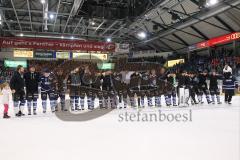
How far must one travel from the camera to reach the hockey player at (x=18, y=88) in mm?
7672

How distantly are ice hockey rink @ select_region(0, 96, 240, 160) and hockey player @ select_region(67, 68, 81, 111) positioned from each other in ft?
7.71

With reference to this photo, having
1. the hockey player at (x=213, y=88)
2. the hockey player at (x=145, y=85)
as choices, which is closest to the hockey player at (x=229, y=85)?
the hockey player at (x=213, y=88)

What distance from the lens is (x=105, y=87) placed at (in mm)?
9461

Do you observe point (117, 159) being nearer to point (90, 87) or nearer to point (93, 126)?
point (93, 126)

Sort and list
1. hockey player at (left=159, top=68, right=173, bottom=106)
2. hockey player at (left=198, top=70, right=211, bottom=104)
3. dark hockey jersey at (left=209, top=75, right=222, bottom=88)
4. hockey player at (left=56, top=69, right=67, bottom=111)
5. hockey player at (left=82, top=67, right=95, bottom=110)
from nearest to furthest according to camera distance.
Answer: hockey player at (left=56, top=69, right=67, bottom=111), hockey player at (left=82, top=67, right=95, bottom=110), hockey player at (left=159, top=68, right=173, bottom=106), hockey player at (left=198, top=70, right=211, bottom=104), dark hockey jersey at (left=209, top=75, right=222, bottom=88)

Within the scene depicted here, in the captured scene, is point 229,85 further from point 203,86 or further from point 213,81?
point 203,86

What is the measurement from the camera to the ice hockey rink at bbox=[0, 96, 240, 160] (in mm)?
Answer: 3691

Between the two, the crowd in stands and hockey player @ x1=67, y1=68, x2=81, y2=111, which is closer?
hockey player @ x1=67, y1=68, x2=81, y2=111

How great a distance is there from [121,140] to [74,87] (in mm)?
4662

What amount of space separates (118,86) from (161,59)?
19.3m

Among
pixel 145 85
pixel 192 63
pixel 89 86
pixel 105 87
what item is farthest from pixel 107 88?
pixel 192 63

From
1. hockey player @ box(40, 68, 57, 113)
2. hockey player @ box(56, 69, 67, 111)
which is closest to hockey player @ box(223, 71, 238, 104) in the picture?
hockey player @ box(56, 69, 67, 111)

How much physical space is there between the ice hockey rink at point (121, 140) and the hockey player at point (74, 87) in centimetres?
235

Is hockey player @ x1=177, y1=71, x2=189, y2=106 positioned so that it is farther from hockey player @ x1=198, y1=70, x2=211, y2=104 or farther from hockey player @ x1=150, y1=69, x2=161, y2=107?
hockey player @ x1=150, y1=69, x2=161, y2=107
